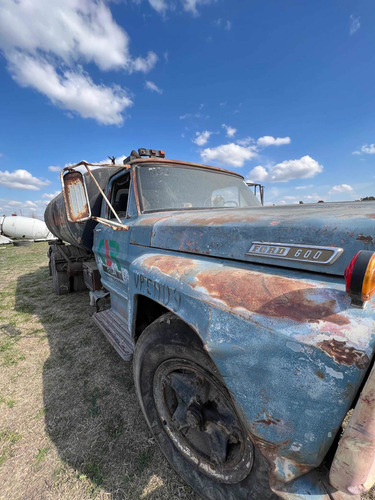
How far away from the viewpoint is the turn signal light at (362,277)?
78 centimetres

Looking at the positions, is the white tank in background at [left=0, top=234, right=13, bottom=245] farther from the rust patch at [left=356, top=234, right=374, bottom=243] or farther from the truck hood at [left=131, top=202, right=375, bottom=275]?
the rust patch at [left=356, top=234, right=374, bottom=243]

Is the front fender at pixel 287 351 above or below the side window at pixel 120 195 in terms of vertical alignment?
below

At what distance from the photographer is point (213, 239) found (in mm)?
1504

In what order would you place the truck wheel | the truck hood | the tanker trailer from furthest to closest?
the tanker trailer → the truck wheel → the truck hood

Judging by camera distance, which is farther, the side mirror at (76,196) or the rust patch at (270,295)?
the side mirror at (76,196)

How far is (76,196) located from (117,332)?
1.51 m

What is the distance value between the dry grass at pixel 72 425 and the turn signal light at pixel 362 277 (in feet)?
5.74

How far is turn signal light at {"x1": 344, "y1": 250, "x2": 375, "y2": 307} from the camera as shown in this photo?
78 centimetres

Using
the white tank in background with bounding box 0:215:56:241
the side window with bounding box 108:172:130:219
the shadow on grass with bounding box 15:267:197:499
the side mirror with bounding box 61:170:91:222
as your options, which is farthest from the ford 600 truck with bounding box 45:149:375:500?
the white tank in background with bounding box 0:215:56:241

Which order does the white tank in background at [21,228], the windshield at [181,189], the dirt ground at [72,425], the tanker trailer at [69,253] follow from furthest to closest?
1. the white tank in background at [21,228]
2. the tanker trailer at [69,253]
3. the windshield at [181,189]
4. the dirt ground at [72,425]

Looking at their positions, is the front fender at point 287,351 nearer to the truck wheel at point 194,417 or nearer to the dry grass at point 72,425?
the truck wheel at point 194,417

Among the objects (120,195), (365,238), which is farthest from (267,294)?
(120,195)

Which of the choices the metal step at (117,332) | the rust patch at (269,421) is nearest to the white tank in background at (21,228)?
the metal step at (117,332)

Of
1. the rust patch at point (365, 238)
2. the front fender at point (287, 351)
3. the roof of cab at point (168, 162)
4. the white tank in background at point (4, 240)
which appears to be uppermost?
the roof of cab at point (168, 162)
